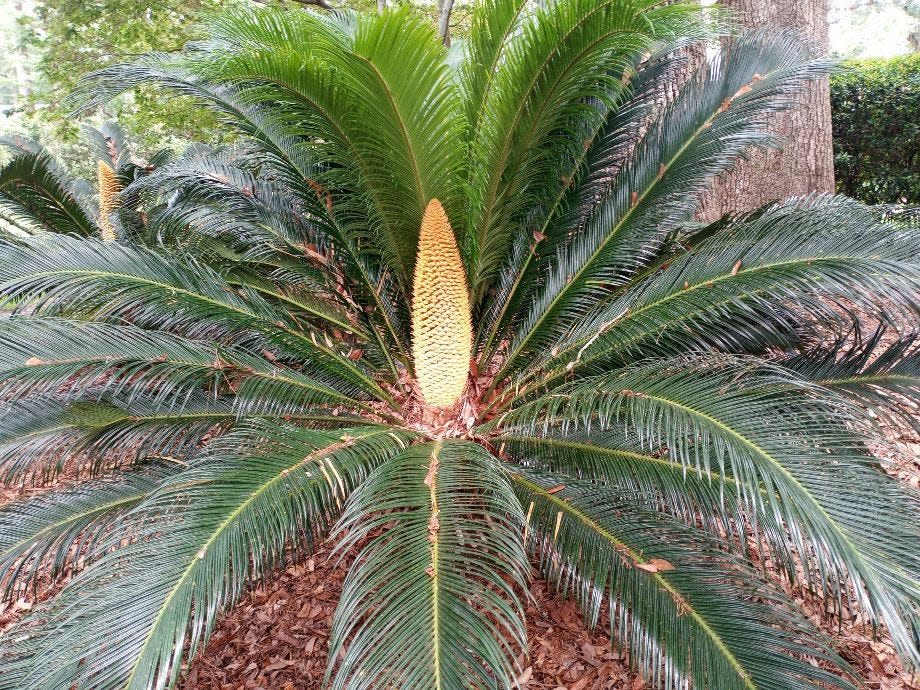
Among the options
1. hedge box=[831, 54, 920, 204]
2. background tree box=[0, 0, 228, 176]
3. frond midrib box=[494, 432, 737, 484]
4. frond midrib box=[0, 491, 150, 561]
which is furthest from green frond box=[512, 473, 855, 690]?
background tree box=[0, 0, 228, 176]

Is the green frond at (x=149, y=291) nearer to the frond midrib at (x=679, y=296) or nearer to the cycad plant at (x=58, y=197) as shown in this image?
the frond midrib at (x=679, y=296)

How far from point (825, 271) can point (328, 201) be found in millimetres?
2062

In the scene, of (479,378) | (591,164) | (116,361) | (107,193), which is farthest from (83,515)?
(107,193)

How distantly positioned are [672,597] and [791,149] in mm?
3884

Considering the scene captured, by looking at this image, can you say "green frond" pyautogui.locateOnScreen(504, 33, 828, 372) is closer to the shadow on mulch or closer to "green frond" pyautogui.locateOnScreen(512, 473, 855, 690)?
"green frond" pyautogui.locateOnScreen(512, 473, 855, 690)

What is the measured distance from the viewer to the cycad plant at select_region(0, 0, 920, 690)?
140 cm

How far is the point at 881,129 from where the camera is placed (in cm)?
573

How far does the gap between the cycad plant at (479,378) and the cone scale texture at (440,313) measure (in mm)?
14

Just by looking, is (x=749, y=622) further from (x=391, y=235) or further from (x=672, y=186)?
(x=391, y=235)

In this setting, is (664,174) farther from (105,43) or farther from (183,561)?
(105,43)

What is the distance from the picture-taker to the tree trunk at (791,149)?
398 cm

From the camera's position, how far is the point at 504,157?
96.7 inches

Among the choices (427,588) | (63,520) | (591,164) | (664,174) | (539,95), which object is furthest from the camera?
(591,164)

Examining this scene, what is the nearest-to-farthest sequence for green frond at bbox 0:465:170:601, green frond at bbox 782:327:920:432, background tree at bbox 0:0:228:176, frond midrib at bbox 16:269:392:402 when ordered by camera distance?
green frond at bbox 782:327:920:432 < green frond at bbox 0:465:170:601 < frond midrib at bbox 16:269:392:402 < background tree at bbox 0:0:228:176
